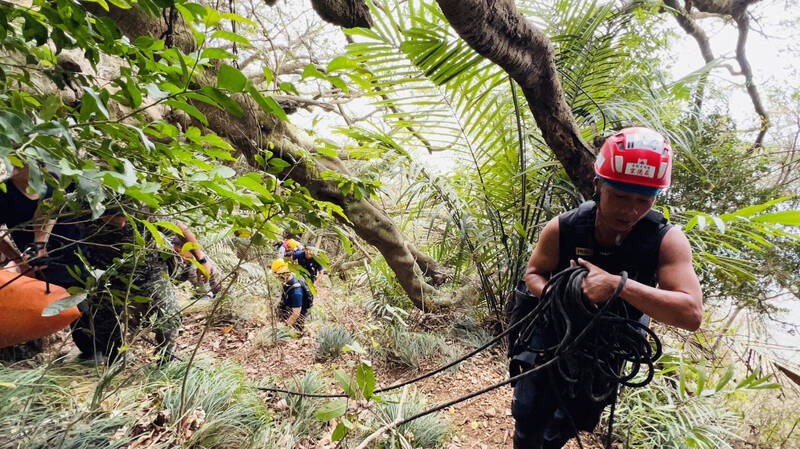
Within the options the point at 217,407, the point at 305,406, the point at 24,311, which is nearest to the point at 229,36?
Answer: the point at 24,311

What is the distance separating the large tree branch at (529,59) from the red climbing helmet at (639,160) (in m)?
0.77

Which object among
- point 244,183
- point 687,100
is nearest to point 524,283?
point 244,183

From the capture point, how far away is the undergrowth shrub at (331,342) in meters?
3.73

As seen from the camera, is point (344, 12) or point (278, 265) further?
point (278, 265)

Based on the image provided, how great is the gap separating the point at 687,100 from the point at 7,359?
606 cm

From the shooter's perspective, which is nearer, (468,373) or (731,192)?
(468,373)

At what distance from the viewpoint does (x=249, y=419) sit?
2.20m

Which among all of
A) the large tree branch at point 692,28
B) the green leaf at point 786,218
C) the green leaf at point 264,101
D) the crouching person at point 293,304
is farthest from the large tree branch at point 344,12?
the large tree branch at point 692,28

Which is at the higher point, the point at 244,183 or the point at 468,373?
the point at 244,183

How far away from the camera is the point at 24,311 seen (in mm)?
1562

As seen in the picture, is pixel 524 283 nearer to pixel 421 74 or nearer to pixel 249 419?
pixel 421 74

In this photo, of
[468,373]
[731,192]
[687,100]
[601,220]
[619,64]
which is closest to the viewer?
[601,220]

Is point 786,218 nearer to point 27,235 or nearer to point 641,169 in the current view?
point 641,169

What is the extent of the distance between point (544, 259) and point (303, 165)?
2.49m
